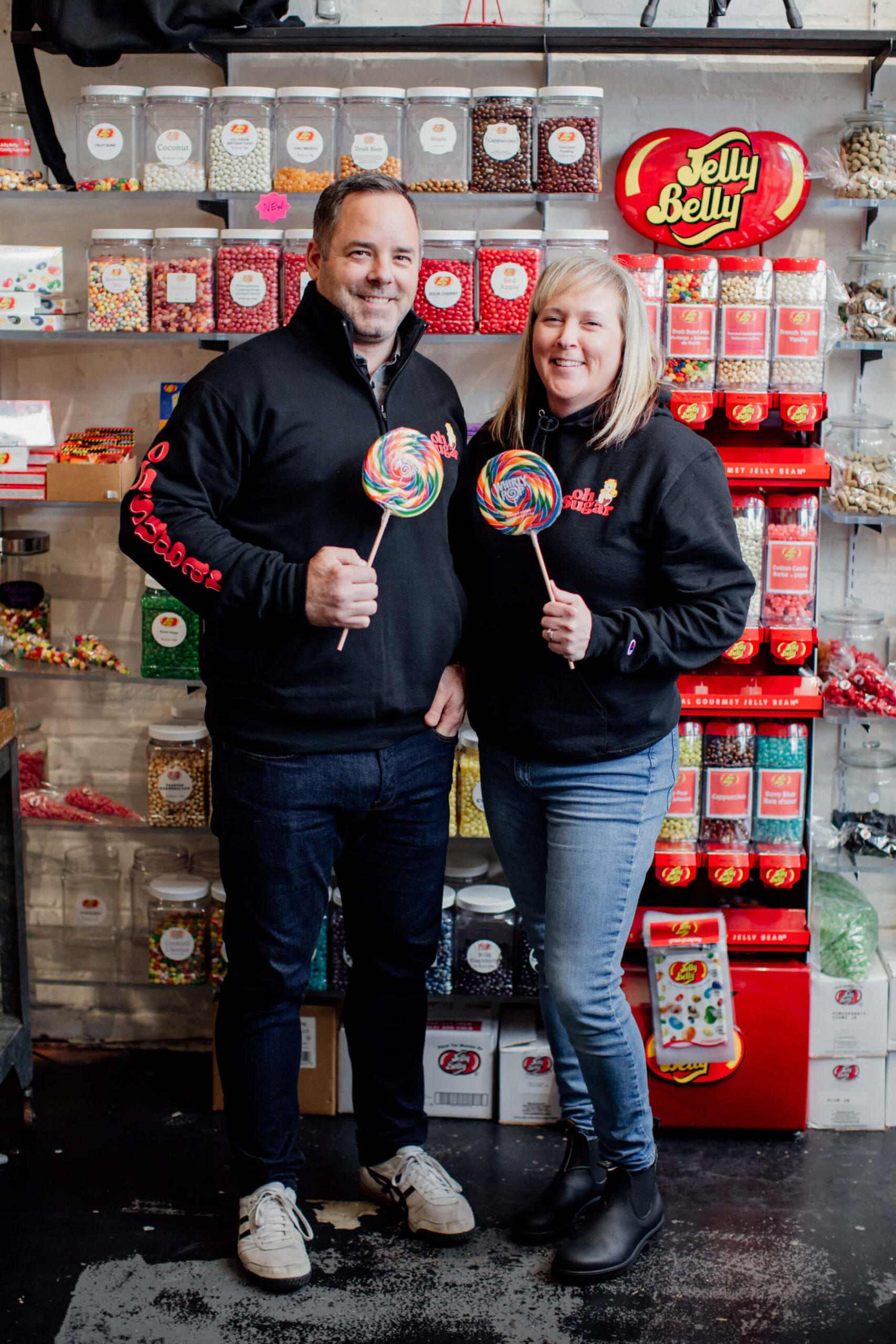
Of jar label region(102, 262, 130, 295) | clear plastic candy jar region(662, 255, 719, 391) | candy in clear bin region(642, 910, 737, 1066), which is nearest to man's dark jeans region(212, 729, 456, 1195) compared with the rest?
candy in clear bin region(642, 910, 737, 1066)

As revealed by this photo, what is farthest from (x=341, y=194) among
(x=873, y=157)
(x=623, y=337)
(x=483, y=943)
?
(x=483, y=943)

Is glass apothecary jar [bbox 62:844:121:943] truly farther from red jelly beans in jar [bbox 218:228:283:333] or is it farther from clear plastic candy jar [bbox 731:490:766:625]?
clear plastic candy jar [bbox 731:490:766:625]

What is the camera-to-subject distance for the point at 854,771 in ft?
10.7

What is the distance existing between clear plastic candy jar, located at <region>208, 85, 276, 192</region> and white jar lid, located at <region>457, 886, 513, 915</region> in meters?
1.72

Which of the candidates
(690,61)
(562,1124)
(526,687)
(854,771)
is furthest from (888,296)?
(562,1124)

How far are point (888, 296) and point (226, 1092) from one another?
2282 mm

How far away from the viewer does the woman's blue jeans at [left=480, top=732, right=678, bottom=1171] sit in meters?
2.21

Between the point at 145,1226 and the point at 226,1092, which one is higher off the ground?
the point at 226,1092

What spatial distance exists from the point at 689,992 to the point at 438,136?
6.67ft

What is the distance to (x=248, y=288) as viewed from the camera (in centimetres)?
282

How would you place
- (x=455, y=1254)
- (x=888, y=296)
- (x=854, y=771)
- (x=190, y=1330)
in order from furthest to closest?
1. (x=854, y=771)
2. (x=888, y=296)
3. (x=455, y=1254)
4. (x=190, y=1330)

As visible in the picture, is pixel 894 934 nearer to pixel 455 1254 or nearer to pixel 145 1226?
pixel 455 1254

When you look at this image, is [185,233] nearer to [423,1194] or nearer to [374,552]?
[374,552]

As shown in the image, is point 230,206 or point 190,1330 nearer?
point 190,1330
